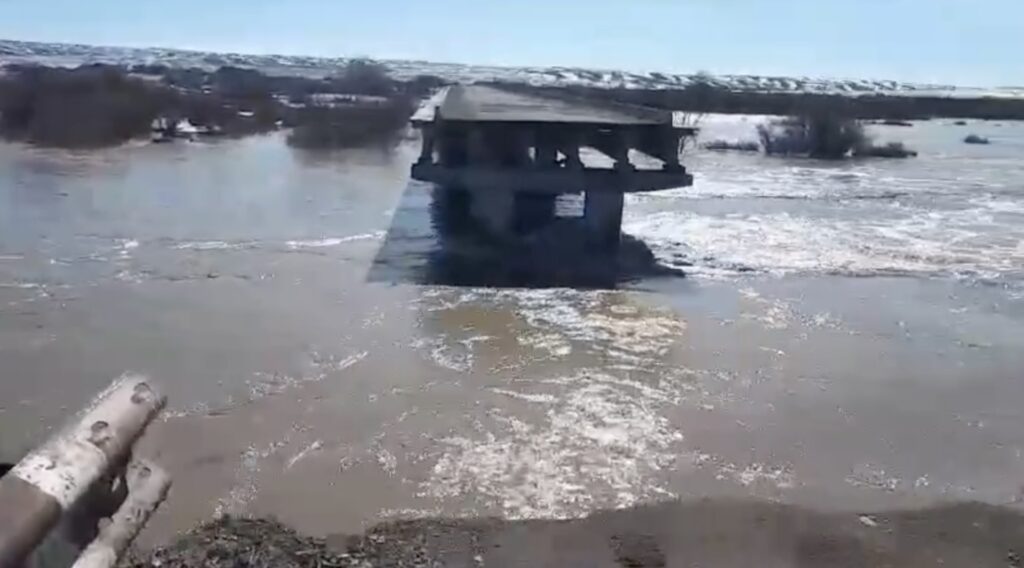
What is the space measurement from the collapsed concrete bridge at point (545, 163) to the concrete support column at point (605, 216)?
1cm

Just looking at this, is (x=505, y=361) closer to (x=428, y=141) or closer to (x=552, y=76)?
(x=428, y=141)

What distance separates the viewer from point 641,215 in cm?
1809

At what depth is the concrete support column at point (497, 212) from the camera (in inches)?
603

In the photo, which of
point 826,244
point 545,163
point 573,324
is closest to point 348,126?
point 545,163

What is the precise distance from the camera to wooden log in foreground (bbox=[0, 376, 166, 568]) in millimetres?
956

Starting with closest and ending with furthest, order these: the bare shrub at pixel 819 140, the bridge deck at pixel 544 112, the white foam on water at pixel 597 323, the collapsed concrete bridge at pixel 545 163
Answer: the white foam on water at pixel 597 323, the collapsed concrete bridge at pixel 545 163, the bridge deck at pixel 544 112, the bare shrub at pixel 819 140

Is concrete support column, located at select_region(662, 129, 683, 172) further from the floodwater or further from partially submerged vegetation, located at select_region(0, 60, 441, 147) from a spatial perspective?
partially submerged vegetation, located at select_region(0, 60, 441, 147)

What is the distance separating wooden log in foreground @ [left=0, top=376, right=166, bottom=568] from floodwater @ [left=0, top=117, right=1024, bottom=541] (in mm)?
2902

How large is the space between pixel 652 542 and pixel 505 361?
3.55 meters

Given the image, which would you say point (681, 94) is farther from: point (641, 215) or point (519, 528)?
point (519, 528)

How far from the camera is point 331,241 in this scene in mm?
14562

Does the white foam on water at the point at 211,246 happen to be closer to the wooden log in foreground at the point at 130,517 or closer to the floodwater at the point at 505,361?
the floodwater at the point at 505,361

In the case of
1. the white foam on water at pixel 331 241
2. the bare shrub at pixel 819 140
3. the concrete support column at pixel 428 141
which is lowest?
the white foam on water at pixel 331 241

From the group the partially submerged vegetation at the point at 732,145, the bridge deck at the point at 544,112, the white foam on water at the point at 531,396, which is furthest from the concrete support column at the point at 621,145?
the partially submerged vegetation at the point at 732,145
